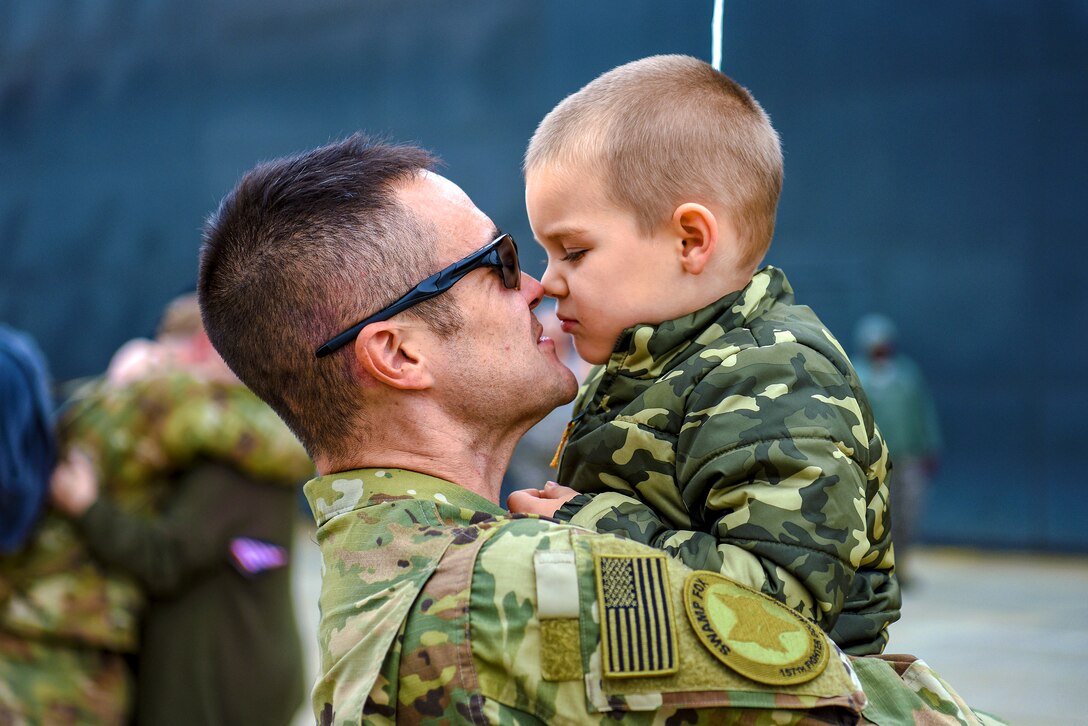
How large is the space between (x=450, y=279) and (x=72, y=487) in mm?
2576

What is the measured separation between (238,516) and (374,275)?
2.74 m

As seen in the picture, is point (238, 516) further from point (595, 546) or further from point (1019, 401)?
point (1019, 401)

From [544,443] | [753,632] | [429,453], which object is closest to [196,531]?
[429,453]

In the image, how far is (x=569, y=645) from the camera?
184cm

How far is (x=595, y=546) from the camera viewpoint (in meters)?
1.90

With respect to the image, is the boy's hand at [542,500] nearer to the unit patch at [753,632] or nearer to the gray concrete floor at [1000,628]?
the unit patch at [753,632]

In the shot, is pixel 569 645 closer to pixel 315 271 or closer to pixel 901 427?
pixel 315 271

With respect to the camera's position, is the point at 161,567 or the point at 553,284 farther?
the point at 161,567

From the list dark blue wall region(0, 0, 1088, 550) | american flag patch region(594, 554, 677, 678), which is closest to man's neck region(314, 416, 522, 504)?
american flag patch region(594, 554, 677, 678)

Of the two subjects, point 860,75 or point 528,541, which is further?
point 860,75

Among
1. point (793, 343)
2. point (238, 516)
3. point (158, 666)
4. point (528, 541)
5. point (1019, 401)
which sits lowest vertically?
point (1019, 401)

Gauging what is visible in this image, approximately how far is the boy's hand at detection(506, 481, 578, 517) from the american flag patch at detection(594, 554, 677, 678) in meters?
0.34

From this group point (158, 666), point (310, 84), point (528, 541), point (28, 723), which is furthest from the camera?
point (310, 84)

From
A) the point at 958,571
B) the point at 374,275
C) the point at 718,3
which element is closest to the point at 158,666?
the point at 374,275
